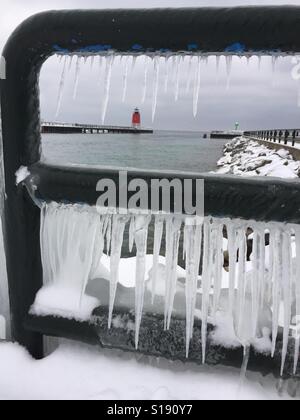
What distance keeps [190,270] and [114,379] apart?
43 cm

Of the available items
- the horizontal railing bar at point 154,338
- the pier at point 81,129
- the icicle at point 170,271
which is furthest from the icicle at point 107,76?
the pier at point 81,129

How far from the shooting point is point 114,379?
129 cm

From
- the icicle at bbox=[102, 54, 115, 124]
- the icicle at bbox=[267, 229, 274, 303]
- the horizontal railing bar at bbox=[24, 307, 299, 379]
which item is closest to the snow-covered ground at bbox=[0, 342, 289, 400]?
the horizontal railing bar at bbox=[24, 307, 299, 379]

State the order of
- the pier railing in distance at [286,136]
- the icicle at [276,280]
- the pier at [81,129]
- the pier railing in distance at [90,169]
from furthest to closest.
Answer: the pier at [81,129]
the pier railing in distance at [286,136]
the icicle at [276,280]
the pier railing in distance at [90,169]

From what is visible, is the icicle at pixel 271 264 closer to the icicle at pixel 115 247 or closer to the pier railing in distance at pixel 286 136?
the icicle at pixel 115 247

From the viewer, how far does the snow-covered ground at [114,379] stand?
4.08 feet

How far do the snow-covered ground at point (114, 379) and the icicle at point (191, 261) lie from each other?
123 millimetres

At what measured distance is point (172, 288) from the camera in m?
1.26

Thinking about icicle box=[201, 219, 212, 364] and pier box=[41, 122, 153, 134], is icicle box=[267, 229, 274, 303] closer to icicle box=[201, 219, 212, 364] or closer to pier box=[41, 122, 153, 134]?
icicle box=[201, 219, 212, 364]

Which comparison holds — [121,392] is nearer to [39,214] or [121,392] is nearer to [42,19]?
[39,214]

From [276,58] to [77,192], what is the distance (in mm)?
663

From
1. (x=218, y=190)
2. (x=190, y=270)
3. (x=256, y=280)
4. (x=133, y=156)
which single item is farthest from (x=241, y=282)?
(x=133, y=156)

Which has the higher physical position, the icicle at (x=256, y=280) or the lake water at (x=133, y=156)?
the icicle at (x=256, y=280)
